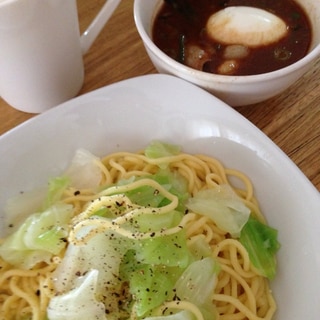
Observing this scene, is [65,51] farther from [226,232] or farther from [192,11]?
[226,232]

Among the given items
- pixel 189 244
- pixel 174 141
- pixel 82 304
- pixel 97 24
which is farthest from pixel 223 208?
pixel 97 24

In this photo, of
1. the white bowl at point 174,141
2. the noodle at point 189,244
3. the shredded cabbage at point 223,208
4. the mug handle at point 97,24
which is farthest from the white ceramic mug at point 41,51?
the shredded cabbage at point 223,208

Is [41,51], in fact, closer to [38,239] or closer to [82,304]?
[38,239]

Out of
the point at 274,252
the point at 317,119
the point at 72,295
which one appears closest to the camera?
the point at 72,295

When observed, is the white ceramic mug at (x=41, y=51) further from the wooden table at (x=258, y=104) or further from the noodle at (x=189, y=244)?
the noodle at (x=189, y=244)

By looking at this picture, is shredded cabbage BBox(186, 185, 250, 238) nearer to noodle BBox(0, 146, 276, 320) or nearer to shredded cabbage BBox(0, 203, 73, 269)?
noodle BBox(0, 146, 276, 320)

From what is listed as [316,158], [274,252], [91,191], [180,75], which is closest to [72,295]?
[91,191]
